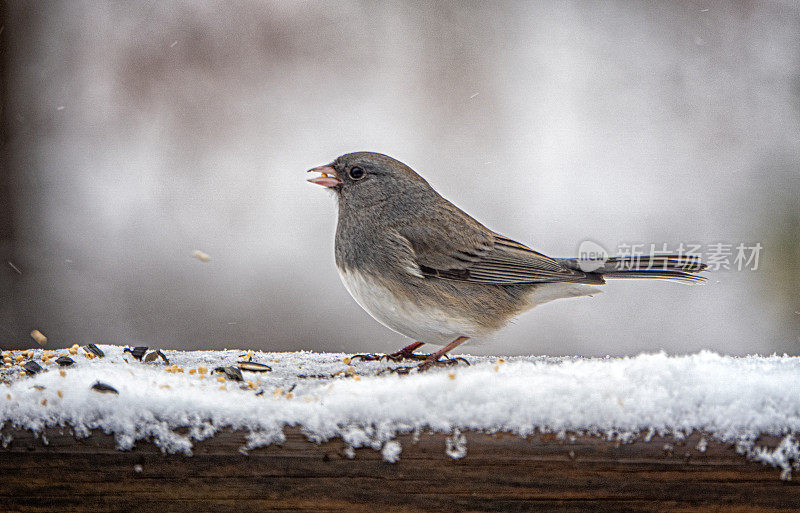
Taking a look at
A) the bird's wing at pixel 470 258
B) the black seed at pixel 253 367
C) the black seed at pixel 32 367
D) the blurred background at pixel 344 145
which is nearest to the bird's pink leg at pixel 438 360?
the bird's wing at pixel 470 258

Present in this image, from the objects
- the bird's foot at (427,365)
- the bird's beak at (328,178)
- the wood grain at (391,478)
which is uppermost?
the bird's beak at (328,178)

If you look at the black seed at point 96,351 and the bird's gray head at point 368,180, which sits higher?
the bird's gray head at point 368,180

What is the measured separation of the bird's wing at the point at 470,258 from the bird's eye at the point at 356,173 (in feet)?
0.81

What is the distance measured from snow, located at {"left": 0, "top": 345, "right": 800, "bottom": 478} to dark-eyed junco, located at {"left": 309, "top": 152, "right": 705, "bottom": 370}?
70cm

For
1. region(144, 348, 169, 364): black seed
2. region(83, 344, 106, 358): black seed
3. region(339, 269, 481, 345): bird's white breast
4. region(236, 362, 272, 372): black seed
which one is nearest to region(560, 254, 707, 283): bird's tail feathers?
region(339, 269, 481, 345): bird's white breast

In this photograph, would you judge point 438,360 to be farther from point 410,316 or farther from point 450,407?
point 450,407

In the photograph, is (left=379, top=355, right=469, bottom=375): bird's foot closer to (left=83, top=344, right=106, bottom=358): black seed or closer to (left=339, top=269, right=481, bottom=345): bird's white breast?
(left=339, top=269, right=481, bottom=345): bird's white breast

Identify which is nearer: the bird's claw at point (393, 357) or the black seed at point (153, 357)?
the black seed at point (153, 357)

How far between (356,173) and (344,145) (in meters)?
1.57

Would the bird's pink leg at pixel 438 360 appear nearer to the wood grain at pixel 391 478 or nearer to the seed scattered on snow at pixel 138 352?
the wood grain at pixel 391 478

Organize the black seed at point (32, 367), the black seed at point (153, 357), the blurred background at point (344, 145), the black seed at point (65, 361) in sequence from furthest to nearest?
the blurred background at point (344, 145) < the black seed at point (153, 357) < the black seed at point (65, 361) < the black seed at point (32, 367)

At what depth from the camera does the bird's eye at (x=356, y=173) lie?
8.27 feet

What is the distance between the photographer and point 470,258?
241cm

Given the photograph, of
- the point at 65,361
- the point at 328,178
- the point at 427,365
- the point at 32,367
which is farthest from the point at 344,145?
the point at 32,367
